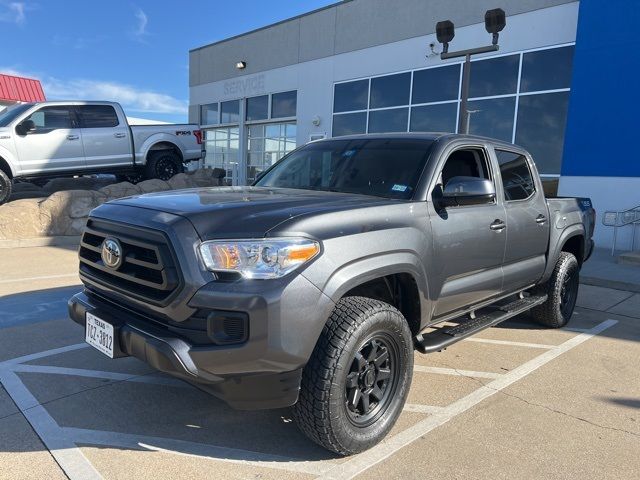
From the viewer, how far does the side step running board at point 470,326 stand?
3.34m

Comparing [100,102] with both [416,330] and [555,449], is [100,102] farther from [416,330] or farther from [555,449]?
[555,449]

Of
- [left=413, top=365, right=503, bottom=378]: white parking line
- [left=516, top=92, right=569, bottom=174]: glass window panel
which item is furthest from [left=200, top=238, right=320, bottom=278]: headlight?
[left=516, top=92, right=569, bottom=174]: glass window panel

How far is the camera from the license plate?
9.04 ft

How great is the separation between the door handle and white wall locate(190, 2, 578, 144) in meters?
10.0

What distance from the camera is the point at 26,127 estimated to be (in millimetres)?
10070

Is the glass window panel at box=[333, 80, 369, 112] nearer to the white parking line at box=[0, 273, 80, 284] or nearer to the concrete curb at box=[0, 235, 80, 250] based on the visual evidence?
the concrete curb at box=[0, 235, 80, 250]

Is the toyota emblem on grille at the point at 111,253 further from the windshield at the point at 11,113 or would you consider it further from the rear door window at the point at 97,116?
the rear door window at the point at 97,116

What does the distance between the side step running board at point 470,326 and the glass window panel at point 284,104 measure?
15.9 meters

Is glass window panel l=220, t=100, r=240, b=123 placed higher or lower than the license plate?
higher

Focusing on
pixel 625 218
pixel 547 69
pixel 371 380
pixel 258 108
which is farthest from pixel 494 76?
pixel 371 380

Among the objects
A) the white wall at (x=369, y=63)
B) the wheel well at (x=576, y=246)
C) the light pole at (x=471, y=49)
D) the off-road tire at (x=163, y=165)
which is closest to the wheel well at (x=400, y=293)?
the wheel well at (x=576, y=246)

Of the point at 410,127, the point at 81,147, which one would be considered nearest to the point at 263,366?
the point at 81,147

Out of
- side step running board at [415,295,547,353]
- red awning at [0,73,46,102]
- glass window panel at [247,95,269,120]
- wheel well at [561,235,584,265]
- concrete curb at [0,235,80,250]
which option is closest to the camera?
side step running board at [415,295,547,353]

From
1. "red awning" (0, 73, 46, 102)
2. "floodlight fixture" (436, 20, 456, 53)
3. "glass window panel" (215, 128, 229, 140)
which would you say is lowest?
"glass window panel" (215, 128, 229, 140)
